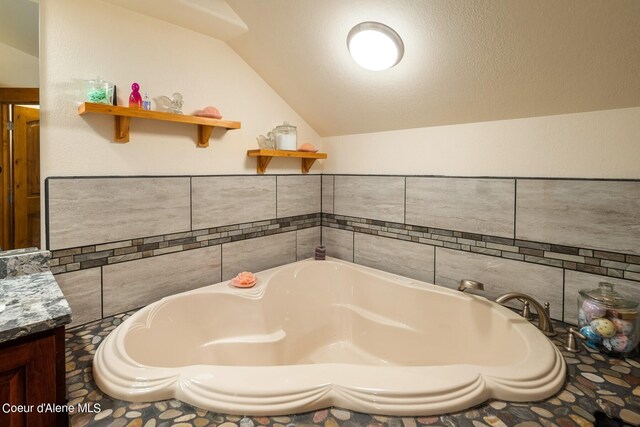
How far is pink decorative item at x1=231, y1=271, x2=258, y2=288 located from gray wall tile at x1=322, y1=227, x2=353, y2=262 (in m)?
0.72

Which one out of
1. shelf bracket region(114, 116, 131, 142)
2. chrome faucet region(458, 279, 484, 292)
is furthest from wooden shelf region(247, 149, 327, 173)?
chrome faucet region(458, 279, 484, 292)

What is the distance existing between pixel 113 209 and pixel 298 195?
1146 millimetres

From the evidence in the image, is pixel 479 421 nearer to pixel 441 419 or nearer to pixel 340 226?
pixel 441 419

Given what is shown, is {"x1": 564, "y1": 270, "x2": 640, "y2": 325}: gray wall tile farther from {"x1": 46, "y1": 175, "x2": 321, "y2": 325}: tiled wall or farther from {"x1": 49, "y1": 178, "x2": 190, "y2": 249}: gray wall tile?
{"x1": 49, "y1": 178, "x2": 190, "y2": 249}: gray wall tile

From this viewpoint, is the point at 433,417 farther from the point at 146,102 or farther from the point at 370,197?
the point at 146,102

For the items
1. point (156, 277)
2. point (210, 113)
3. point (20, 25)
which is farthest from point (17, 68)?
point (156, 277)

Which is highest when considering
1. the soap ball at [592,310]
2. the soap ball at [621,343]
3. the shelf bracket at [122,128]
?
the shelf bracket at [122,128]

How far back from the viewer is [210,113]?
1.75 meters

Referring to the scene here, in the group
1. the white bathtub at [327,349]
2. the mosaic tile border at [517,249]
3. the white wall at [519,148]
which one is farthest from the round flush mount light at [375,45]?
the white bathtub at [327,349]

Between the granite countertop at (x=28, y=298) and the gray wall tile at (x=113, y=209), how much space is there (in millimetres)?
111

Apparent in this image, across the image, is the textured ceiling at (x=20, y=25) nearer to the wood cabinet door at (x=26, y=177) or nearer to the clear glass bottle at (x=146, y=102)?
the wood cabinet door at (x=26, y=177)

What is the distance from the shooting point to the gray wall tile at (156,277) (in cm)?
157

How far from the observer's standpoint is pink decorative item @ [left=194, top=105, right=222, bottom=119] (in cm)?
175

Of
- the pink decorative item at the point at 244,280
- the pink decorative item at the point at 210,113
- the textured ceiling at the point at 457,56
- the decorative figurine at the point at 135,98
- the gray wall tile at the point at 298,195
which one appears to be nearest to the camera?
the textured ceiling at the point at 457,56
